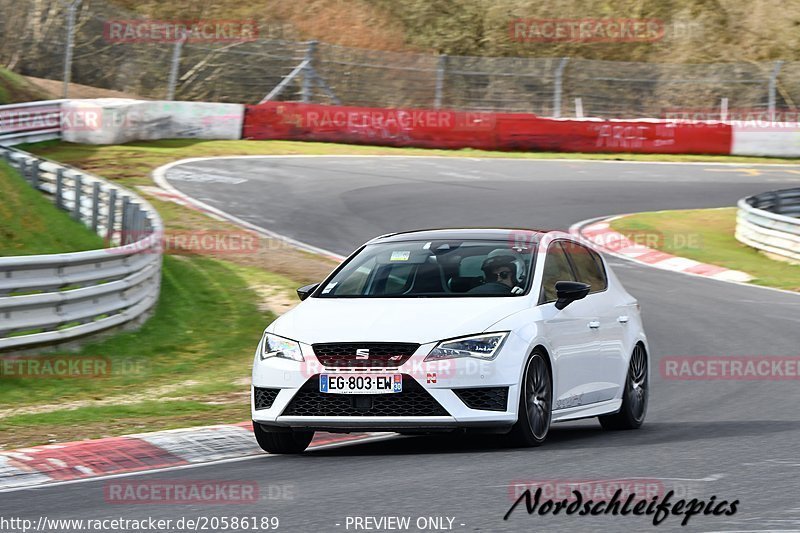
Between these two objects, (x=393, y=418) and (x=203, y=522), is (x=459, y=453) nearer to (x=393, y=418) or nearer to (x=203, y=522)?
(x=393, y=418)

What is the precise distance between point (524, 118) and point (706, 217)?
28.8ft

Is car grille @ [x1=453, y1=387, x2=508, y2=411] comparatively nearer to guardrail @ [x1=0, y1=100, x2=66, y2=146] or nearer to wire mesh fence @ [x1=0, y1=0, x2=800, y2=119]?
guardrail @ [x1=0, y1=100, x2=66, y2=146]

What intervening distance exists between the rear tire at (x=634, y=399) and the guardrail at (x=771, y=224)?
45.0ft

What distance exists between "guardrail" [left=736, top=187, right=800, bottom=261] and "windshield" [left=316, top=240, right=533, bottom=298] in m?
15.3

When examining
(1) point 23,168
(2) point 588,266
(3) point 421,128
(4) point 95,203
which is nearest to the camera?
(2) point 588,266

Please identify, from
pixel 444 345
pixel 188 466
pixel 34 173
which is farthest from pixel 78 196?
pixel 444 345

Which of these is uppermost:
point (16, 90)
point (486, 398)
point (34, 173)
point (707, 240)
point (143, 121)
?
point (16, 90)

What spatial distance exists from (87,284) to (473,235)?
627cm

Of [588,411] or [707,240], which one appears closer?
[588,411]

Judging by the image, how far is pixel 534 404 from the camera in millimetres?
8805

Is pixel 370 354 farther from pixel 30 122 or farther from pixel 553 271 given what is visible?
pixel 30 122

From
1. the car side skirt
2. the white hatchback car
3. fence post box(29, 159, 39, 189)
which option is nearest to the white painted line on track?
the white hatchback car

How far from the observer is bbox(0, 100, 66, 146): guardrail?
97.2 ft

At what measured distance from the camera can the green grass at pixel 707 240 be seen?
897 inches
